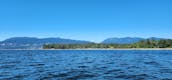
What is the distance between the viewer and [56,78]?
32219mm

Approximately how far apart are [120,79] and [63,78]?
5563 mm

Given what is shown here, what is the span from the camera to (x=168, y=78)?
1246 inches

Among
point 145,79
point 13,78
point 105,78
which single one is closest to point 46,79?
point 13,78

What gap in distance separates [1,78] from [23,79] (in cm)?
234

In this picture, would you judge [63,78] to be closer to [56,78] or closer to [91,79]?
[56,78]

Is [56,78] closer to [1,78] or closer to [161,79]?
[1,78]

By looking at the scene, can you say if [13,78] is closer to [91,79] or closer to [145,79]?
[91,79]

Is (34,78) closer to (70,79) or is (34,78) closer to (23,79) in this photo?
(23,79)

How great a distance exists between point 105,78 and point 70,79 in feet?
11.2

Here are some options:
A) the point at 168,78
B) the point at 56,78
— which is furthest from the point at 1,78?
the point at 168,78

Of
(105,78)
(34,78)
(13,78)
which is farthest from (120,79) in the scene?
(13,78)

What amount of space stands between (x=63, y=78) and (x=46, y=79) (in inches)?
74.9

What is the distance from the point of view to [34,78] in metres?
32.0

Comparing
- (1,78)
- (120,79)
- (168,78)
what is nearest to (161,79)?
(168,78)
